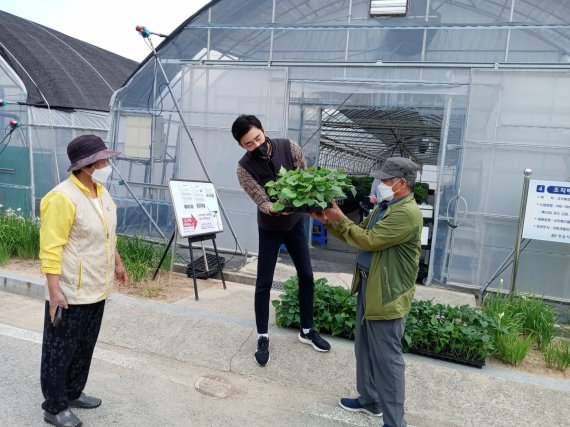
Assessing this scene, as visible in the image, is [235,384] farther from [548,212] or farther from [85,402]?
[548,212]

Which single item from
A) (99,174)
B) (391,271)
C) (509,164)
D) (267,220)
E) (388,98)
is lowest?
(391,271)

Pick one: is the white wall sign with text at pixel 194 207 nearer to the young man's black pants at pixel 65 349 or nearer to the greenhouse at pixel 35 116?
the young man's black pants at pixel 65 349

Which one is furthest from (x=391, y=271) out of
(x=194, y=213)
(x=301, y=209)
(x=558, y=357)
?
(x=194, y=213)

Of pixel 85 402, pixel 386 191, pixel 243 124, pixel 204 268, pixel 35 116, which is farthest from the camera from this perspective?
pixel 35 116

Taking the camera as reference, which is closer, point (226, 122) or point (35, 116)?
point (226, 122)

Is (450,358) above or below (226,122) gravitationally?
below

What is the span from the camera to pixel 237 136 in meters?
3.58

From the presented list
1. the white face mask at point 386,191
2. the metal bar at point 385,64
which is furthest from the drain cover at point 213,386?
the metal bar at point 385,64

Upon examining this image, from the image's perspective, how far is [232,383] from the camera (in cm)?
378

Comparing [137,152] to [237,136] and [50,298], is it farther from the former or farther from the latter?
[50,298]

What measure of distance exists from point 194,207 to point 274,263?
2320 mm

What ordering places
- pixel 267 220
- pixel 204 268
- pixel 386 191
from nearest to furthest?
pixel 386 191 < pixel 267 220 < pixel 204 268

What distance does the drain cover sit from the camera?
359 cm

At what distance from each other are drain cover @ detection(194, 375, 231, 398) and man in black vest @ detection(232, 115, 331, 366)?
357 millimetres
